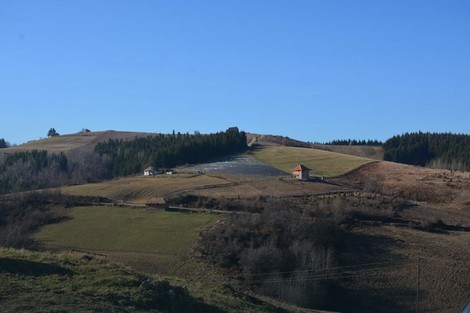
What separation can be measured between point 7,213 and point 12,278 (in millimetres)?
55965

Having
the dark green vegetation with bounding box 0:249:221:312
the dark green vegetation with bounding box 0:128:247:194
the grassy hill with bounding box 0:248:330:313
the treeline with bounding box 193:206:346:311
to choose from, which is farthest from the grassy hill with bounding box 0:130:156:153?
the dark green vegetation with bounding box 0:249:221:312

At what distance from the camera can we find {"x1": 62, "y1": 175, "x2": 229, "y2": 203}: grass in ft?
267

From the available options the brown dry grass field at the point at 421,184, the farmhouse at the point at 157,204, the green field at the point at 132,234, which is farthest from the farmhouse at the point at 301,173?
the green field at the point at 132,234

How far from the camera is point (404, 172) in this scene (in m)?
95.7

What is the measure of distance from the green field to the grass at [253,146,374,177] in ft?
117

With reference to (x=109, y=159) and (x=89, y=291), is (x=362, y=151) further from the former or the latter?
(x=89, y=291)

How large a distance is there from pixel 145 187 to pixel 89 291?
6702cm

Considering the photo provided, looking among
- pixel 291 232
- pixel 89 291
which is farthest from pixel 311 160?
pixel 89 291

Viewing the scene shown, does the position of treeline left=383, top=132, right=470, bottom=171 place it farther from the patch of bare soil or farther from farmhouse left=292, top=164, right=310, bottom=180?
the patch of bare soil

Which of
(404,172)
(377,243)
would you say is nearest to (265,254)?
(377,243)

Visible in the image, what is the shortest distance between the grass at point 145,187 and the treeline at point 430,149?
53.9 m

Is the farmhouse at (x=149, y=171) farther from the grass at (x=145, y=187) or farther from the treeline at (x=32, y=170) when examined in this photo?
the treeline at (x=32, y=170)

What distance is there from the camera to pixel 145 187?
281ft

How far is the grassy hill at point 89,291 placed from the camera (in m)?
17.0
